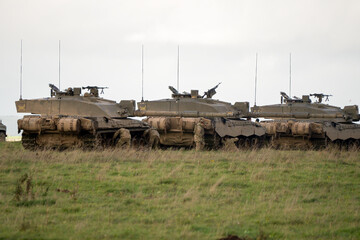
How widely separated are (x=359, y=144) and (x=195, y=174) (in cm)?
1609

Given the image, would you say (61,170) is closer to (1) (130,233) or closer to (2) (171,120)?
(1) (130,233)

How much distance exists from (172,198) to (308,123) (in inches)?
624

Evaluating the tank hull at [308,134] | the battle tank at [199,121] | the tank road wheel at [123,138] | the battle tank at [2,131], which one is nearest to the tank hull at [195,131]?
the battle tank at [199,121]

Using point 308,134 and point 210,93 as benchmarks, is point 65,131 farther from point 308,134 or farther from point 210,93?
point 308,134

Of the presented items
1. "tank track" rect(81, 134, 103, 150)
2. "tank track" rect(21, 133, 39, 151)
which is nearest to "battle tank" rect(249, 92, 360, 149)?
"tank track" rect(81, 134, 103, 150)

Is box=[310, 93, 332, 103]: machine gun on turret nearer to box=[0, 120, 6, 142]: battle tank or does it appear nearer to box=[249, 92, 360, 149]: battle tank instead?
box=[249, 92, 360, 149]: battle tank

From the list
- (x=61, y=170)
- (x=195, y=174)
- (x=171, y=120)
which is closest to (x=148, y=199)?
(x=195, y=174)

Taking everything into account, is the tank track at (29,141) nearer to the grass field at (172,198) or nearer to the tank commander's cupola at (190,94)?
the grass field at (172,198)

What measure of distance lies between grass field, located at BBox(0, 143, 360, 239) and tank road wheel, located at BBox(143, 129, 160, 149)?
536 centimetres

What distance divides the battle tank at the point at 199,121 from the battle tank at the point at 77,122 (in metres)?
1.29

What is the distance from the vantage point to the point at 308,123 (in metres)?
25.4

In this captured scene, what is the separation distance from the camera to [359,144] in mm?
27781

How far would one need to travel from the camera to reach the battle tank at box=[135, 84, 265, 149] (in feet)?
76.0

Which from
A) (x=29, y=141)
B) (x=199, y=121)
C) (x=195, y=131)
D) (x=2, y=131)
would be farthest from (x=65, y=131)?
(x=2, y=131)
